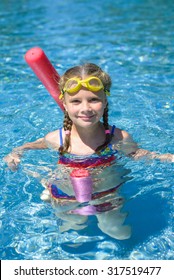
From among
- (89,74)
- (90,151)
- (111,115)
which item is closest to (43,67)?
(89,74)

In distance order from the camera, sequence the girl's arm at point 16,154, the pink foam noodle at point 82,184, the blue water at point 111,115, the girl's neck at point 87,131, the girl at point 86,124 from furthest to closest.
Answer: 1. the girl's arm at point 16,154
2. the girl's neck at point 87,131
3. the blue water at point 111,115
4. the girl at point 86,124
5. the pink foam noodle at point 82,184

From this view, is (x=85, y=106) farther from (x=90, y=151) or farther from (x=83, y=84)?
(x=90, y=151)

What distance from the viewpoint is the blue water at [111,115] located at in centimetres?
361

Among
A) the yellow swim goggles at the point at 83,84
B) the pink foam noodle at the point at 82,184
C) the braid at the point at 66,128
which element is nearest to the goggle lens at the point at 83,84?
the yellow swim goggles at the point at 83,84

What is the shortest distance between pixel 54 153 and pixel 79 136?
0.97 metres

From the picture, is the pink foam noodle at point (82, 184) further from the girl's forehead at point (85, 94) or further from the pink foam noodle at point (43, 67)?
the pink foam noodle at point (43, 67)

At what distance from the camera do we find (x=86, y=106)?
342 centimetres

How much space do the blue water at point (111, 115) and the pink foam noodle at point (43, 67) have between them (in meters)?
0.99

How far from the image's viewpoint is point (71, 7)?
45.9 ft

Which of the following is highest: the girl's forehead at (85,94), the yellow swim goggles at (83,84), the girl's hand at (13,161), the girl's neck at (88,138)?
the yellow swim goggles at (83,84)

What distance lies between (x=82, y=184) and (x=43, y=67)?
1298 millimetres

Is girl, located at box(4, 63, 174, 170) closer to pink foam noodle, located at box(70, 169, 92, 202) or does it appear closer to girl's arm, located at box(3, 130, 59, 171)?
girl's arm, located at box(3, 130, 59, 171)

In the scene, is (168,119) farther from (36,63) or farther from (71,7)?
(71,7)

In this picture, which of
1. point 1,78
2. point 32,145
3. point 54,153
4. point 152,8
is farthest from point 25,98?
point 152,8
